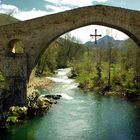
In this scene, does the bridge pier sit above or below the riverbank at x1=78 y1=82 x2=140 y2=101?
above

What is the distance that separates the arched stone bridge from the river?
2.71 meters

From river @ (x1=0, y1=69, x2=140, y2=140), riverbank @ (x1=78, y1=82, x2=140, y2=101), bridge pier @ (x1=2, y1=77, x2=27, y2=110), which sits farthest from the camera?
riverbank @ (x1=78, y1=82, x2=140, y2=101)

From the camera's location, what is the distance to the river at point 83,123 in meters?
18.1

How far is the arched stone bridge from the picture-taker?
20672 millimetres

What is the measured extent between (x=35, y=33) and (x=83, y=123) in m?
6.25

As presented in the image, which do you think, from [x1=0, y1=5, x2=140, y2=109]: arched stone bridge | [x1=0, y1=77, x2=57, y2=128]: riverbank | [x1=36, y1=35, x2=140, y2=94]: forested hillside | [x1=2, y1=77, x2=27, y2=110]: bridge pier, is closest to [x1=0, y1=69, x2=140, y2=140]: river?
[x1=0, y1=77, x2=57, y2=128]: riverbank

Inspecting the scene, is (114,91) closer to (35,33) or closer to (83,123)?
(83,123)

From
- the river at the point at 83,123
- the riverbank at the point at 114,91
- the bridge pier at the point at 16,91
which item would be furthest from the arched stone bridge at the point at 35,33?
the riverbank at the point at 114,91

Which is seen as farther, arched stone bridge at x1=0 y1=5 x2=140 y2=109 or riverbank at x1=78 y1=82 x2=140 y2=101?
riverbank at x1=78 y1=82 x2=140 y2=101

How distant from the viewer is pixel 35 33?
21734mm

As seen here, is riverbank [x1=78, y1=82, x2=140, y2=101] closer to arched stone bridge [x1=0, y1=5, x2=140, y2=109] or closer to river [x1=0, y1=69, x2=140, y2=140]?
river [x1=0, y1=69, x2=140, y2=140]

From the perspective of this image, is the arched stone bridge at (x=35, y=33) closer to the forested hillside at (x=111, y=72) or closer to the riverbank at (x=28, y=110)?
the riverbank at (x=28, y=110)

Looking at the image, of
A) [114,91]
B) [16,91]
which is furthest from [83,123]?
[114,91]

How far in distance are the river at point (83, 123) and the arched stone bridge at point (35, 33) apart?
2707 mm
